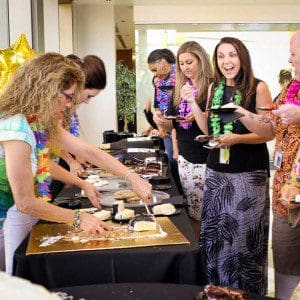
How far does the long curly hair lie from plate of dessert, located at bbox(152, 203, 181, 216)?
1.73ft

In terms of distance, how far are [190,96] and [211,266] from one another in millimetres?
914

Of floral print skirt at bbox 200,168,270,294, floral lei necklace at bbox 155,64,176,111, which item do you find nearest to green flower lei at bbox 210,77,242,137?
floral print skirt at bbox 200,168,270,294

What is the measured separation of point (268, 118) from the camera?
206 cm

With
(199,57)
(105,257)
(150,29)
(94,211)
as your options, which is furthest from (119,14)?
(105,257)

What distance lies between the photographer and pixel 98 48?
23.7 feet

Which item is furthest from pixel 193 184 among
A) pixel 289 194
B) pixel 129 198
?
pixel 289 194

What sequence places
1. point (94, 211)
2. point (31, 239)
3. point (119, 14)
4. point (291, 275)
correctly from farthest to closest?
point (119, 14) < point (291, 275) < point (94, 211) < point (31, 239)

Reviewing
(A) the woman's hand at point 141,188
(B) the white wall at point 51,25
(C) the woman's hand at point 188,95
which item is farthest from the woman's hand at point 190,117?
(B) the white wall at point 51,25

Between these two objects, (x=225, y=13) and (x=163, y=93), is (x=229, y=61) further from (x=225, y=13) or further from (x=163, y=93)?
(x=225, y=13)

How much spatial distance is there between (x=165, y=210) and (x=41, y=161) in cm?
50

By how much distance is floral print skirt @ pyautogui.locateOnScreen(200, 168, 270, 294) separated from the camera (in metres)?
2.16

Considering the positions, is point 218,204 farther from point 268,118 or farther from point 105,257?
point 105,257

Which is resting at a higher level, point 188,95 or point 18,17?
point 18,17

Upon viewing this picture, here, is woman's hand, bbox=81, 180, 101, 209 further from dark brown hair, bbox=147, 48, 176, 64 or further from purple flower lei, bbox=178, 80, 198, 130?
dark brown hair, bbox=147, 48, 176, 64
